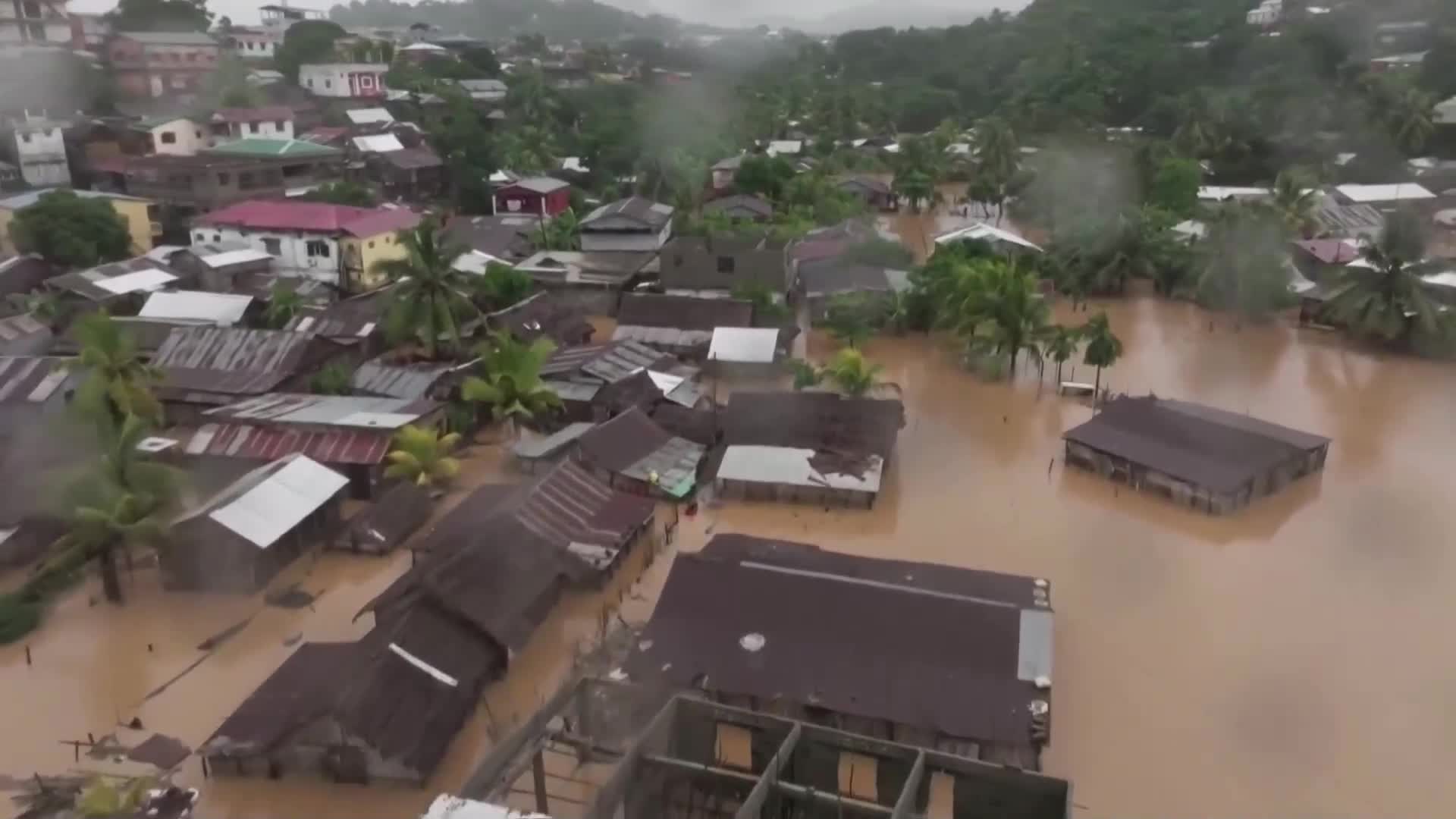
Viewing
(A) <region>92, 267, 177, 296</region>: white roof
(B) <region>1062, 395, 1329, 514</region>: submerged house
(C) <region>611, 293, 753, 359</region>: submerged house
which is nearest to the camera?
(B) <region>1062, 395, 1329, 514</region>: submerged house

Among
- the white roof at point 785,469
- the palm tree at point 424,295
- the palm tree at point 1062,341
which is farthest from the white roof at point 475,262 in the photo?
the palm tree at point 1062,341

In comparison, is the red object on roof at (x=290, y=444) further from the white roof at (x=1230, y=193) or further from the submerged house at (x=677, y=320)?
the white roof at (x=1230, y=193)

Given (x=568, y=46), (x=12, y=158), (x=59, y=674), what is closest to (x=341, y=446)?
(x=59, y=674)

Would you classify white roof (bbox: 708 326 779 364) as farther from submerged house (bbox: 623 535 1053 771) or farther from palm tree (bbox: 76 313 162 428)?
palm tree (bbox: 76 313 162 428)

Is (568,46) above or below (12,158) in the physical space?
above

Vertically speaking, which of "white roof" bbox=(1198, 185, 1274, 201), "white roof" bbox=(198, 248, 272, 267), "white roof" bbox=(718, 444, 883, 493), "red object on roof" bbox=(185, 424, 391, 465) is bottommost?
"white roof" bbox=(718, 444, 883, 493)

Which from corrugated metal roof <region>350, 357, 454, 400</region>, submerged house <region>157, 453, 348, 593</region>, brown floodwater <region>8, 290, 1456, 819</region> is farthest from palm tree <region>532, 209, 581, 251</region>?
submerged house <region>157, 453, 348, 593</region>

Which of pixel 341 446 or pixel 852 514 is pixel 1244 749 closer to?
pixel 852 514
